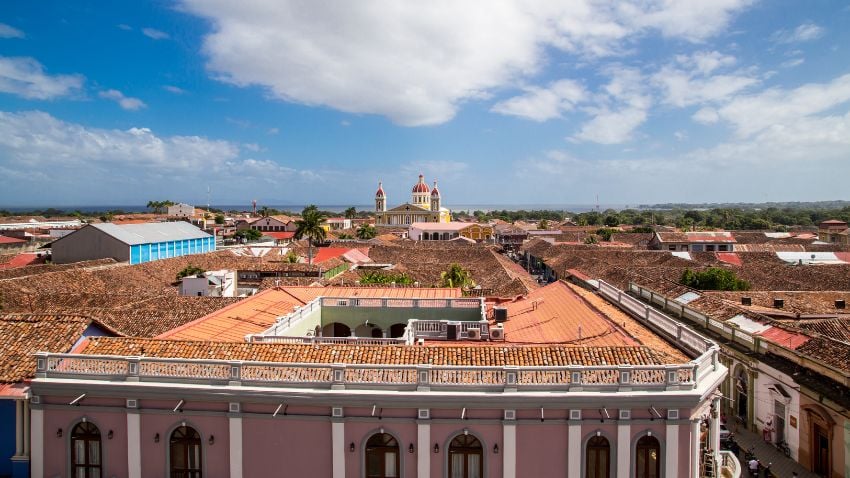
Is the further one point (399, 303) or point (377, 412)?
point (399, 303)

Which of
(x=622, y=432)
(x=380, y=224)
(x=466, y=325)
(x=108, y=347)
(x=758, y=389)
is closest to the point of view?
(x=622, y=432)

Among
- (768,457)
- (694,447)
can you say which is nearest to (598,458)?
(694,447)

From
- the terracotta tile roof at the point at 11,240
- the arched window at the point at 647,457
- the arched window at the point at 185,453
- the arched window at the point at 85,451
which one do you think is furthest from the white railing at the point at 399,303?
the terracotta tile roof at the point at 11,240

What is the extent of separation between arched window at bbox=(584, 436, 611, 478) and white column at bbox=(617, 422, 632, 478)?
23 centimetres

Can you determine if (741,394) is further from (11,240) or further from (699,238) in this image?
(11,240)

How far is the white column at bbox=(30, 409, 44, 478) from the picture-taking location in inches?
535

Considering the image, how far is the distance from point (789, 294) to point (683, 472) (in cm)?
2465

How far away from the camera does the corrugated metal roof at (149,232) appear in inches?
2069

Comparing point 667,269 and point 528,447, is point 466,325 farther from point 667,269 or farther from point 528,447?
point 667,269

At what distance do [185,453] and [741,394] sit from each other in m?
20.6

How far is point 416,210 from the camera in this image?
443 ft

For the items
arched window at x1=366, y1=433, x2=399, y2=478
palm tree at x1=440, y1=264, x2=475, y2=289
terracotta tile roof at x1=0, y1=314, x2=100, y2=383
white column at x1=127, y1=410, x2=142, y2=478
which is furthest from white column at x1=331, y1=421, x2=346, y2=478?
palm tree at x1=440, y1=264, x2=475, y2=289

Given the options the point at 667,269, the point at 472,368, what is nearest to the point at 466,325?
the point at 472,368

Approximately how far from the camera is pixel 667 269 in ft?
150
